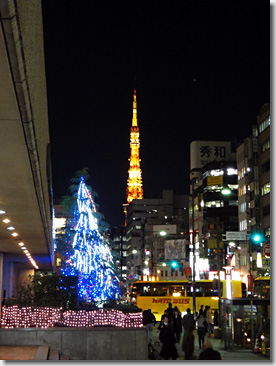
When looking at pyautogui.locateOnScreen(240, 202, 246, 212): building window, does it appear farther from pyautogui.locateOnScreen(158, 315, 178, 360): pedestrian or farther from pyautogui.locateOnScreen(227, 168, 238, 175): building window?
pyautogui.locateOnScreen(158, 315, 178, 360): pedestrian

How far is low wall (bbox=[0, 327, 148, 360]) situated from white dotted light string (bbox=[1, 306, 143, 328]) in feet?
5.02

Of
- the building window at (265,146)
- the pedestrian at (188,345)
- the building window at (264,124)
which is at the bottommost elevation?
the pedestrian at (188,345)

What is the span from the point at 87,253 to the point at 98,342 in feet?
126

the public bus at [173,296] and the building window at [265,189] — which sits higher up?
the building window at [265,189]

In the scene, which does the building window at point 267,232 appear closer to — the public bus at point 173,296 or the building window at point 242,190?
the building window at point 242,190

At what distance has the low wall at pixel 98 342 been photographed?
67.8 feet

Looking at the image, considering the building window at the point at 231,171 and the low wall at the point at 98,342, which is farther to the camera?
the building window at the point at 231,171

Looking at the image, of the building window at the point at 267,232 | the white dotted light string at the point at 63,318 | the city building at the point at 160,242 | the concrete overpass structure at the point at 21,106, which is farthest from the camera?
the city building at the point at 160,242

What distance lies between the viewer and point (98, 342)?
817 inches

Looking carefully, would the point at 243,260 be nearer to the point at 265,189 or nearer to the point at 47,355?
the point at 265,189

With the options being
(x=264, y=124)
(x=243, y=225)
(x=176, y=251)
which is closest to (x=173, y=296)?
(x=264, y=124)

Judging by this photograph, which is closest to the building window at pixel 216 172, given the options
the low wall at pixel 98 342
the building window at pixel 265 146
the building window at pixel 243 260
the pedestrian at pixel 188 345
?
the building window at pixel 243 260

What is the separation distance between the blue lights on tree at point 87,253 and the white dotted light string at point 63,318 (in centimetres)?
3491

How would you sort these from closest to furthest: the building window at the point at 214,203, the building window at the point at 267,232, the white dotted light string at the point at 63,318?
the white dotted light string at the point at 63,318, the building window at the point at 267,232, the building window at the point at 214,203
